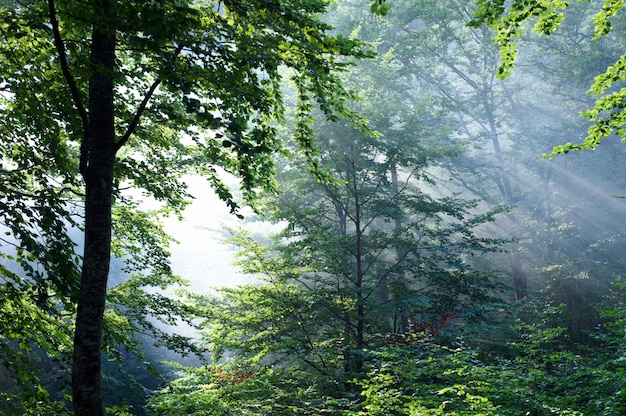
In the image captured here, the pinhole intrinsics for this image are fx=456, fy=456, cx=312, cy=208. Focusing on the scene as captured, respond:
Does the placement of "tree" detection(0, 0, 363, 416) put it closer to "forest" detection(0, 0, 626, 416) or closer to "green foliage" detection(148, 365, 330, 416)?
"forest" detection(0, 0, 626, 416)

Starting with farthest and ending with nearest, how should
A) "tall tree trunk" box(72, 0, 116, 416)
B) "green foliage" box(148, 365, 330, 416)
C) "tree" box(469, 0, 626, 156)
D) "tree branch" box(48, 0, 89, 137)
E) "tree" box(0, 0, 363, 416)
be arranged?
"green foliage" box(148, 365, 330, 416)
"tree" box(469, 0, 626, 156)
"tall tree trunk" box(72, 0, 116, 416)
"tree" box(0, 0, 363, 416)
"tree branch" box(48, 0, 89, 137)

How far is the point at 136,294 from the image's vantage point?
5.74 m

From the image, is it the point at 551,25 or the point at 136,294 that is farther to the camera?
the point at 136,294

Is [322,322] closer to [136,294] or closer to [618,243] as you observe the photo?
[136,294]

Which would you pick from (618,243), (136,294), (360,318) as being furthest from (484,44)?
(136,294)

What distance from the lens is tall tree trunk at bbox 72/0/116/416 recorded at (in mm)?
3291

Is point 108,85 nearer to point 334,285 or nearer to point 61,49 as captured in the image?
point 61,49

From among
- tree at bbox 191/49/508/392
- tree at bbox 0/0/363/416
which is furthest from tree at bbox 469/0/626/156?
tree at bbox 191/49/508/392

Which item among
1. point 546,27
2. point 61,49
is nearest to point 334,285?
point 546,27

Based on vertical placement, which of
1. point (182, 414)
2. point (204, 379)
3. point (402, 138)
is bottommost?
point (182, 414)

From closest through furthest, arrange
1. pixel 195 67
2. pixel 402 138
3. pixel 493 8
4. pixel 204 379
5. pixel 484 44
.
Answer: pixel 195 67
pixel 493 8
pixel 204 379
pixel 402 138
pixel 484 44

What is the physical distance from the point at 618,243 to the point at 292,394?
73.5 ft

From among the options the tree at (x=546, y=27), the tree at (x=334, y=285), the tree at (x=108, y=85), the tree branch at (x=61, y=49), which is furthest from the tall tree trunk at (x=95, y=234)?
the tree at (x=334, y=285)

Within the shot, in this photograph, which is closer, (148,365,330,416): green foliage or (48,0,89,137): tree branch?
(48,0,89,137): tree branch
